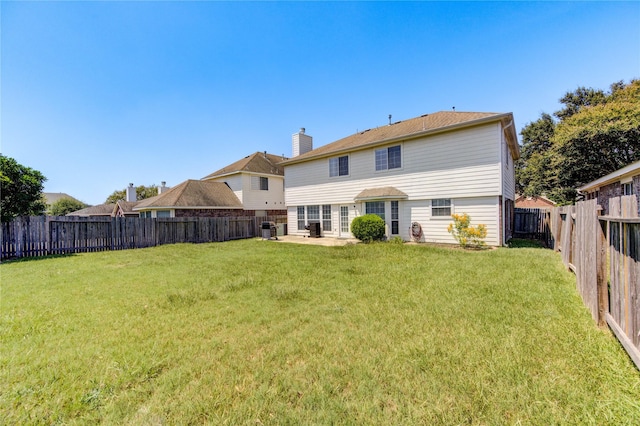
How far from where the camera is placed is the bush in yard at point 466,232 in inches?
408

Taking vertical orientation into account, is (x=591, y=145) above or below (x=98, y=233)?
above

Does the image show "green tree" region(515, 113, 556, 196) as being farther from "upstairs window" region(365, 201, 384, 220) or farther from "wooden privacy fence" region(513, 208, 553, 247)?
"upstairs window" region(365, 201, 384, 220)

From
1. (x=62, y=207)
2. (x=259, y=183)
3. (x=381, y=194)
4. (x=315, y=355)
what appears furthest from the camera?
(x=62, y=207)

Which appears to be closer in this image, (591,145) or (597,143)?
(597,143)

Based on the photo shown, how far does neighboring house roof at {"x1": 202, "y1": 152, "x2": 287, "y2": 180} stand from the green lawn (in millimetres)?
17544

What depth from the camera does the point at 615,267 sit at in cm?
285

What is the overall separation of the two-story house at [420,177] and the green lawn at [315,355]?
19.9 ft

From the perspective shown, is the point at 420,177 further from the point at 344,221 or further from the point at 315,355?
the point at 315,355

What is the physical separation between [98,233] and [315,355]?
14212mm

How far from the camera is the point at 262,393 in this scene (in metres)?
2.22

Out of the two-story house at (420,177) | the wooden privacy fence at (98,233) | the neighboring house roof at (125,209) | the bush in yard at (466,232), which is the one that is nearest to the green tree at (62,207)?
the neighboring house roof at (125,209)

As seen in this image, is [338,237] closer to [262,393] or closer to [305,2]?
[305,2]

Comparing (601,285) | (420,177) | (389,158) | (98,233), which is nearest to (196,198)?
(98,233)

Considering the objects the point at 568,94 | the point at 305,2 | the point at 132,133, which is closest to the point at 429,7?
the point at 305,2
